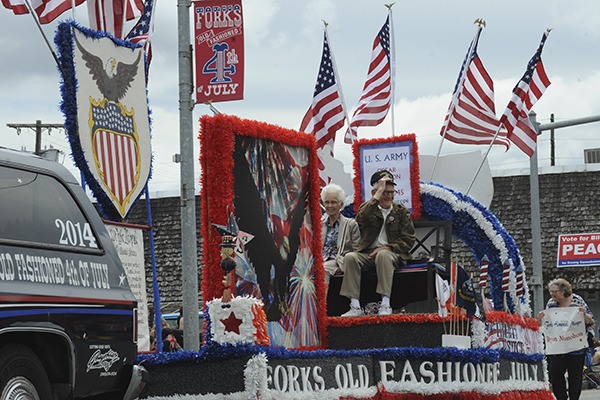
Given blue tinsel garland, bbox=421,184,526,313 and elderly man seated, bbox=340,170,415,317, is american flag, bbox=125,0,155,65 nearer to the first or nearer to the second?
elderly man seated, bbox=340,170,415,317

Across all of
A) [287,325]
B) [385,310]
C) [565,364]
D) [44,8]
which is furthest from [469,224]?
[44,8]

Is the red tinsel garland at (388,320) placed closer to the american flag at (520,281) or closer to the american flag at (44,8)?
the american flag at (520,281)

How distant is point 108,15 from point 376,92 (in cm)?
647

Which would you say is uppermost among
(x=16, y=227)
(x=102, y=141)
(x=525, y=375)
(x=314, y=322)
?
(x=102, y=141)

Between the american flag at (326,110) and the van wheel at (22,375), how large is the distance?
9.43 metres

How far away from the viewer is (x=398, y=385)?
10.6m

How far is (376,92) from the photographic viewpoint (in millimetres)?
16891

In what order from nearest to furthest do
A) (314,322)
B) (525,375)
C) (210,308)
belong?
1. (210,308)
2. (314,322)
3. (525,375)

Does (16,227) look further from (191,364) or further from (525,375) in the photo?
(525,375)

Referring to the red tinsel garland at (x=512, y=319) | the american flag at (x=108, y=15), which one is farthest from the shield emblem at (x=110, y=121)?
the red tinsel garland at (x=512, y=319)

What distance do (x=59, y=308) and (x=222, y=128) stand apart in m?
3.10

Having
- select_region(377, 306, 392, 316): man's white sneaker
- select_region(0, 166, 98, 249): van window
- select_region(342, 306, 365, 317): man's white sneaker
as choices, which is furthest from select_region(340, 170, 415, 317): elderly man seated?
select_region(0, 166, 98, 249): van window

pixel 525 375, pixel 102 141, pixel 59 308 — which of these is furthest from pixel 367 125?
pixel 59 308

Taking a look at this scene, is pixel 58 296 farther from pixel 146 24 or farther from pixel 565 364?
pixel 565 364
